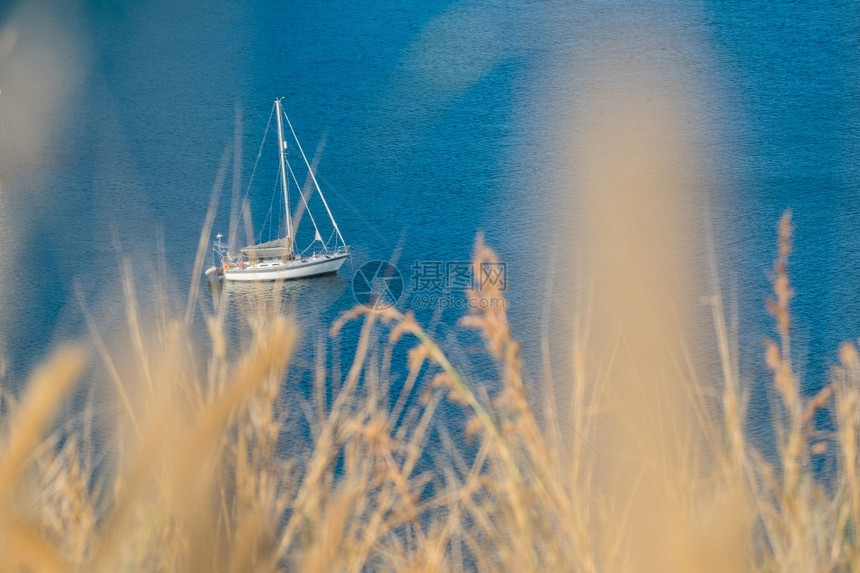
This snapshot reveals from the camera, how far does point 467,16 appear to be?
127ft

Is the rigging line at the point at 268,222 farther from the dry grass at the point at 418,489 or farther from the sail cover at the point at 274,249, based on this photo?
the dry grass at the point at 418,489

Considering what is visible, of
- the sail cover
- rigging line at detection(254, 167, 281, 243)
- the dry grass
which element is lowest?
Answer: the dry grass

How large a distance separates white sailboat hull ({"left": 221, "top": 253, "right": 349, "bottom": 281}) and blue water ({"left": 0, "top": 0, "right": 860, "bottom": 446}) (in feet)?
1.52

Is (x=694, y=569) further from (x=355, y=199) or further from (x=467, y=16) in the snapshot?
(x=467, y=16)

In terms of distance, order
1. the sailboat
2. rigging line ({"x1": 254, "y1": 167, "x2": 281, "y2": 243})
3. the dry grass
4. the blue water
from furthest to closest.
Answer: rigging line ({"x1": 254, "y1": 167, "x2": 281, "y2": 243})
the sailboat
the blue water
the dry grass

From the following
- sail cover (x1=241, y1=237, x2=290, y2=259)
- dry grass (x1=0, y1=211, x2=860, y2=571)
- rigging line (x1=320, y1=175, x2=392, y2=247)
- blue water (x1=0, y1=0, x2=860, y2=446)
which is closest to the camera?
dry grass (x1=0, y1=211, x2=860, y2=571)

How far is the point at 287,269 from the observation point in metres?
26.0

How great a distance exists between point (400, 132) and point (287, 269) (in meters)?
8.66

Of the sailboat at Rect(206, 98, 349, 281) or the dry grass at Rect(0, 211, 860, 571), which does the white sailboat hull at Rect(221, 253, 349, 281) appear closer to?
the sailboat at Rect(206, 98, 349, 281)

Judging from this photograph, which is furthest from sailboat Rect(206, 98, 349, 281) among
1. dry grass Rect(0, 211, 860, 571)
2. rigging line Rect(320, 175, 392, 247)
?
dry grass Rect(0, 211, 860, 571)

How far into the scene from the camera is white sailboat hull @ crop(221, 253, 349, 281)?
2603 centimetres

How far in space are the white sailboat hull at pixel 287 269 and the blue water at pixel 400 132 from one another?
46 centimetres

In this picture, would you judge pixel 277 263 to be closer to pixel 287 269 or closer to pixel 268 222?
pixel 287 269

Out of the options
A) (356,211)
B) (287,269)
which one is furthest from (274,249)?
(356,211)
